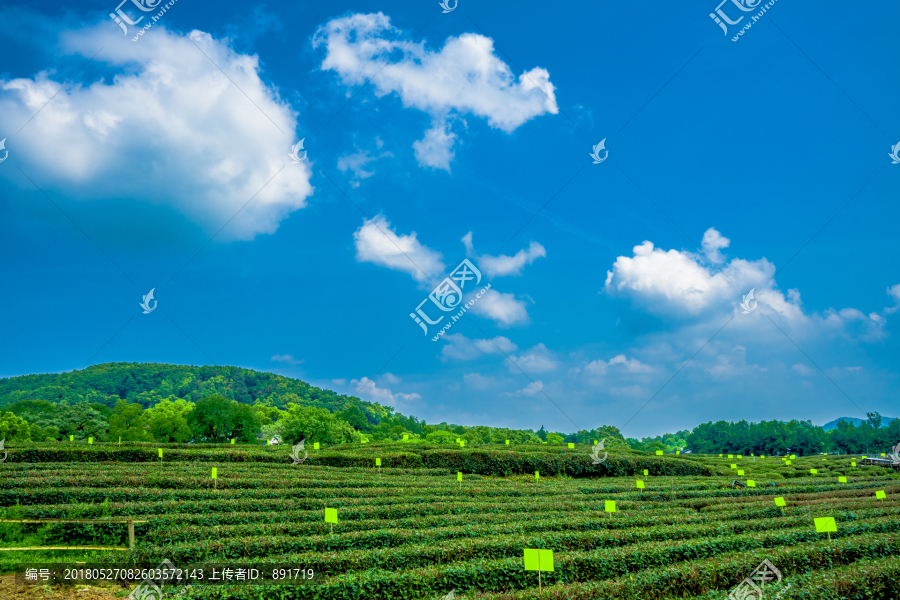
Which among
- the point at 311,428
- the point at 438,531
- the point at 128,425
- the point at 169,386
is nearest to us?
the point at 438,531

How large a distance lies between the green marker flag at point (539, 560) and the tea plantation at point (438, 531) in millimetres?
Answer: 986

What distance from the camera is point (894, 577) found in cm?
876

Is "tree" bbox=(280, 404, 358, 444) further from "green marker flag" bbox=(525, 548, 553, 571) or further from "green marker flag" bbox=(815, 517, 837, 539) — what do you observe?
"green marker flag" bbox=(815, 517, 837, 539)

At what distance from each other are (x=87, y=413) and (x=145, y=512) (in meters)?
40.6

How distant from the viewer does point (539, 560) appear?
23.2 ft

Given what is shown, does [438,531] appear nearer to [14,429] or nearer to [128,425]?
[14,429]

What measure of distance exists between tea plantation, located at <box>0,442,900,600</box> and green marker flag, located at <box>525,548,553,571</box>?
3.24 ft

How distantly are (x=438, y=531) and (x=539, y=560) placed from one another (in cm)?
634

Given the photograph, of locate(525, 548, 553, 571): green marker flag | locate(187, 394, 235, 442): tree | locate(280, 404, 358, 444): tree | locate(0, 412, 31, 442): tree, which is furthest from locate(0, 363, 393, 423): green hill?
locate(525, 548, 553, 571): green marker flag

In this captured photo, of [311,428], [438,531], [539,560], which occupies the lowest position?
[438,531]

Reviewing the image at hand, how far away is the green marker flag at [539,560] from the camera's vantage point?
689 cm

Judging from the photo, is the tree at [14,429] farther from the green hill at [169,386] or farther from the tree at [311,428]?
the green hill at [169,386]

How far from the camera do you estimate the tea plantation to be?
346 inches

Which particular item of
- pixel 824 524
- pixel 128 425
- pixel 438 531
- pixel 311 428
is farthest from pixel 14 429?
pixel 824 524
